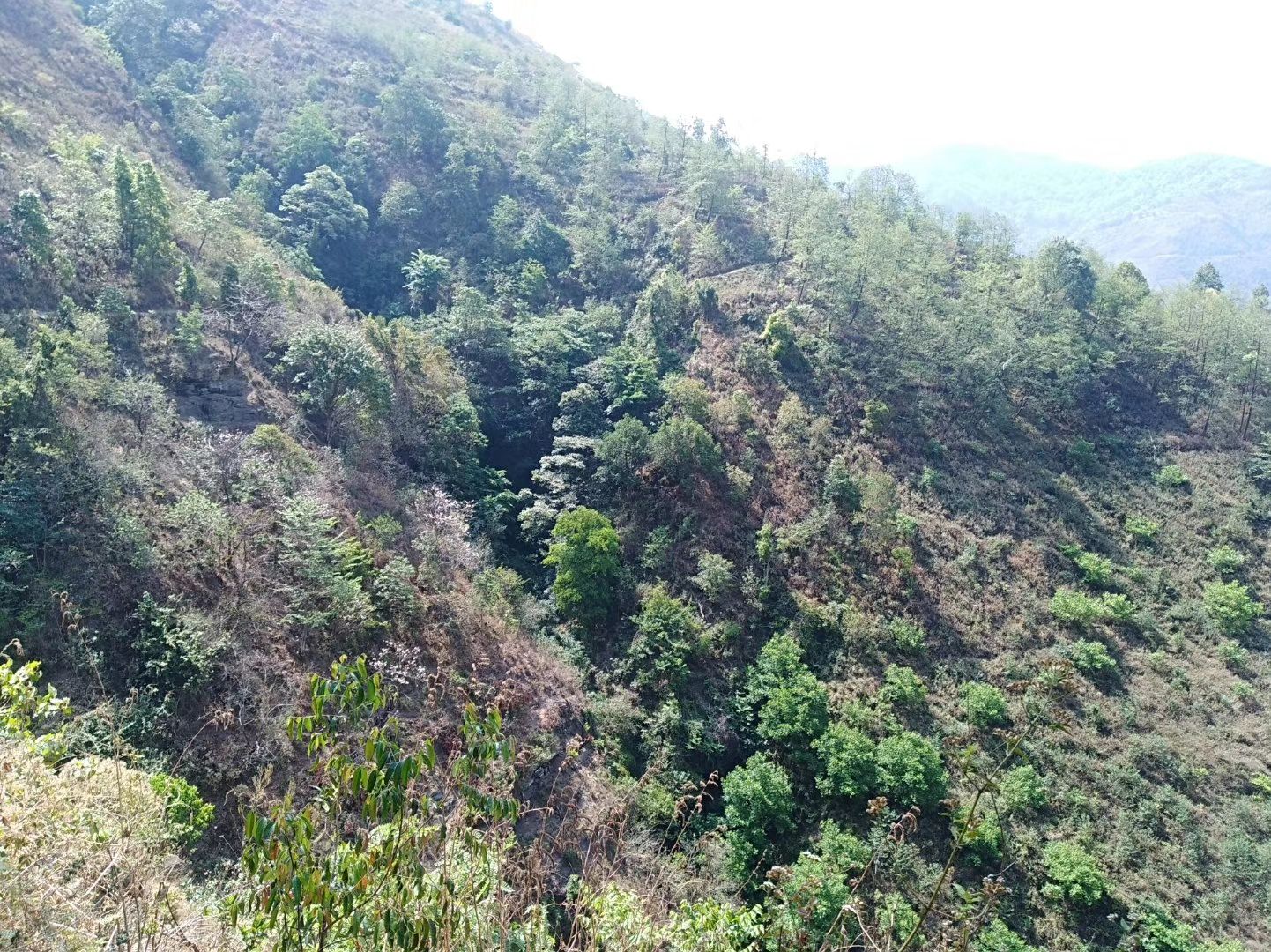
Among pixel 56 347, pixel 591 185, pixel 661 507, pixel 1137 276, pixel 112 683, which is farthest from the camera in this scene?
pixel 591 185

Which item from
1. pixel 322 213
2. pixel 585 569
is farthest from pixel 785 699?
pixel 322 213

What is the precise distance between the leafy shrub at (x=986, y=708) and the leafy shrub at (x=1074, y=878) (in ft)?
12.7

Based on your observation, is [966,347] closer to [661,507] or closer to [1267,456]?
[1267,456]

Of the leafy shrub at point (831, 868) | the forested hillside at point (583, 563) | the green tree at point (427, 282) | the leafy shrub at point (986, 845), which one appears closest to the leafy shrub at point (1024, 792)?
the forested hillside at point (583, 563)

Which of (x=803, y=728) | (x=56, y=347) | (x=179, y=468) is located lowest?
(x=803, y=728)

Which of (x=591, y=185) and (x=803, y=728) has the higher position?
(x=591, y=185)

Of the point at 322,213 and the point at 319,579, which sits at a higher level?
the point at 322,213

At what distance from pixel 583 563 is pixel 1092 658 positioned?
17.4 meters

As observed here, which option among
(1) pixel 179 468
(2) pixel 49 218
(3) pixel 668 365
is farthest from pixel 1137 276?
(2) pixel 49 218

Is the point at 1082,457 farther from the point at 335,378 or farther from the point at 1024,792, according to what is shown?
the point at 335,378

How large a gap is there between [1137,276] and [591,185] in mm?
35427

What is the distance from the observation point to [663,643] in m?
21.7

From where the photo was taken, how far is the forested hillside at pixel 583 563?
5.88 m

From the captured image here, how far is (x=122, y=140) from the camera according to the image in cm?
3234
